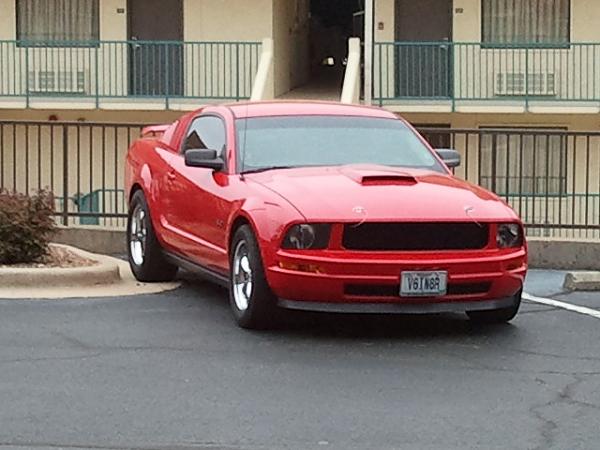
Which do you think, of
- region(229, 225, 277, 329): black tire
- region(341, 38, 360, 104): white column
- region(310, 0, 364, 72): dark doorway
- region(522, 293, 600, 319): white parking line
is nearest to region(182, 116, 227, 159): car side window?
region(229, 225, 277, 329): black tire

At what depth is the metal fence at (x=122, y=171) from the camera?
14.6 m

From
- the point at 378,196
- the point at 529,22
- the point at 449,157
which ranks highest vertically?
the point at 529,22

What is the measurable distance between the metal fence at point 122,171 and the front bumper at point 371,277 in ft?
14.4

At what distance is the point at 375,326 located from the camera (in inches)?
374

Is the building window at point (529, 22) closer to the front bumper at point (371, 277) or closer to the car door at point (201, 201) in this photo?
the car door at point (201, 201)

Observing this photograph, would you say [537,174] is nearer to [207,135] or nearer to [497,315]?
[207,135]

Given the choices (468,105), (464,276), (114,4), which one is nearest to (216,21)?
(114,4)

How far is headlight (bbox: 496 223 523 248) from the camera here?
9.16 meters

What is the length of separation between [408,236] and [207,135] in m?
2.54

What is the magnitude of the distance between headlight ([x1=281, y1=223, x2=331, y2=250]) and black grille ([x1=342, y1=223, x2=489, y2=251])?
5.0 inches

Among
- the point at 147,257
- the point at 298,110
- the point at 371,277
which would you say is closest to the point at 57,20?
the point at 147,257

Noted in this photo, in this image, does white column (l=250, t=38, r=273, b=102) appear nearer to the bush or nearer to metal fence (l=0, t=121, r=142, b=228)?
metal fence (l=0, t=121, r=142, b=228)

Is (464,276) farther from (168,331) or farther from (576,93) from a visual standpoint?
(576,93)

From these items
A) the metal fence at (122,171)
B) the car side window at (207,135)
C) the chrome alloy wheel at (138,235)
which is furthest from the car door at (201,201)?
the metal fence at (122,171)
